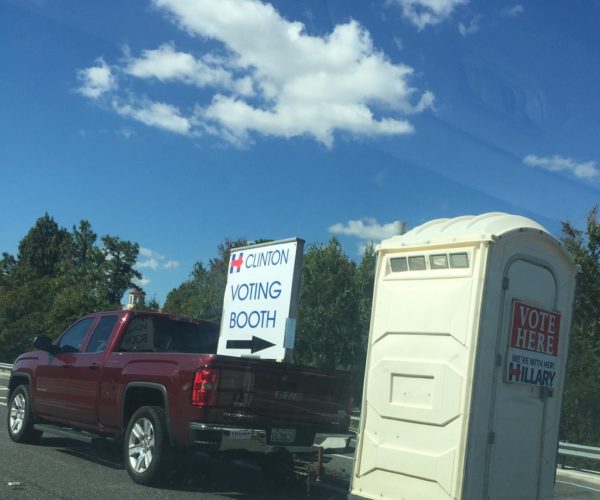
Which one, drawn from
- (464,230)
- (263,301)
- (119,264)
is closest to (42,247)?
(119,264)

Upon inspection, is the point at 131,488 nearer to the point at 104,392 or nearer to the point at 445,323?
the point at 104,392

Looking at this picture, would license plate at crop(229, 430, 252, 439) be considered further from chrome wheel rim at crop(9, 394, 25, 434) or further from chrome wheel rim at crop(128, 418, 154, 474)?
chrome wheel rim at crop(9, 394, 25, 434)

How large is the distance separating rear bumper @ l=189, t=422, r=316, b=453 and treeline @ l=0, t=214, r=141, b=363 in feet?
121

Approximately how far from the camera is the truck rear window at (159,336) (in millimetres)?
9156

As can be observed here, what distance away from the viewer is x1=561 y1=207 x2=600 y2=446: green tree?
57.9ft

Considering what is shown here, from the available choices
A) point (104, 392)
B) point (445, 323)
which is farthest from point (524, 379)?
point (104, 392)

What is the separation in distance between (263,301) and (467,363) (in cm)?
476

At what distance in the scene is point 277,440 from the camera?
776cm

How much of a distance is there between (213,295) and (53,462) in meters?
21.8

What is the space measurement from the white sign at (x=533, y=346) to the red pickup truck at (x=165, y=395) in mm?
2985

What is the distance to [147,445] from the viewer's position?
7.85m

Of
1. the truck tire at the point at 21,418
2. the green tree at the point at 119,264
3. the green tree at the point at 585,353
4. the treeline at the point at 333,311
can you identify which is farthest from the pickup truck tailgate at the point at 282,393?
the green tree at the point at 119,264

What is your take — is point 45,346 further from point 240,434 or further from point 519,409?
point 519,409

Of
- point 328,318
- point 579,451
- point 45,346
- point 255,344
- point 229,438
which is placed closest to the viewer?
point 229,438
